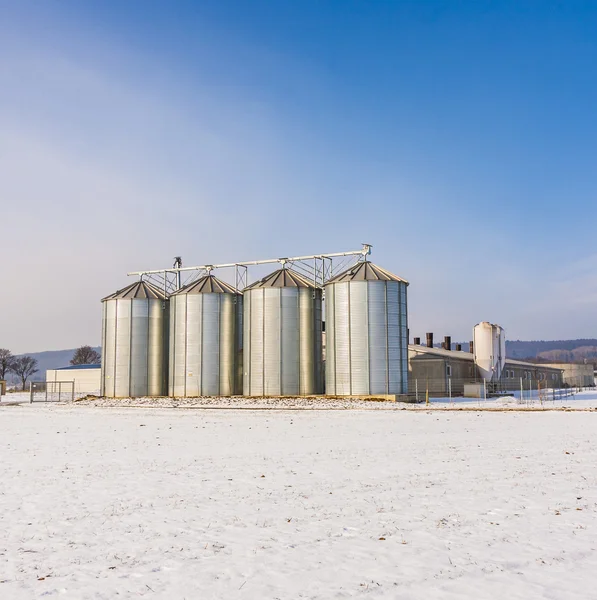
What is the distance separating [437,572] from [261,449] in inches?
529

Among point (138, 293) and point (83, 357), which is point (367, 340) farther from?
point (83, 357)

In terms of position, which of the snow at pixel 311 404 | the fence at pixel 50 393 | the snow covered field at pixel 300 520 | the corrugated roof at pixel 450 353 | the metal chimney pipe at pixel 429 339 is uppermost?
the metal chimney pipe at pixel 429 339

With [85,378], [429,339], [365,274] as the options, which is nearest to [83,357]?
[85,378]

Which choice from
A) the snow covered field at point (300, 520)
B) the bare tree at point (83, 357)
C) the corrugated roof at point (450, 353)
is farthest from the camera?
the bare tree at point (83, 357)

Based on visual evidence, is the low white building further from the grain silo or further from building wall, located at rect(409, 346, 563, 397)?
the grain silo

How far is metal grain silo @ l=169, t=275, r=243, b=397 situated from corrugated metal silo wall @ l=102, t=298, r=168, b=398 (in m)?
3.57

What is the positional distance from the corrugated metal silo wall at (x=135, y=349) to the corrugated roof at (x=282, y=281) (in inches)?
506

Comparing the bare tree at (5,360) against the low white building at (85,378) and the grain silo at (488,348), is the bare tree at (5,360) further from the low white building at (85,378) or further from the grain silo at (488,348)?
the grain silo at (488,348)

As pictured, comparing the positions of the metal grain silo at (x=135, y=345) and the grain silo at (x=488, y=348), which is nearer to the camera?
the metal grain silo at (x=135, y=345)

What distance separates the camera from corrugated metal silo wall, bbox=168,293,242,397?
65125 mm

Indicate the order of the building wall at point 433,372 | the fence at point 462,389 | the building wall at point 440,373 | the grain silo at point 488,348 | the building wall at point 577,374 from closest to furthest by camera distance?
the fence at point 462,389 < the building wall at point 440,373 < the building wall at point 433,372 < the grain silo at point 488,348 < the building wall at point 577,374

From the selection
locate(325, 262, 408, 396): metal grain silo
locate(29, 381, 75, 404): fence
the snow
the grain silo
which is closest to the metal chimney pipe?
the grain silo

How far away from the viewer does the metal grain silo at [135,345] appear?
228 ft

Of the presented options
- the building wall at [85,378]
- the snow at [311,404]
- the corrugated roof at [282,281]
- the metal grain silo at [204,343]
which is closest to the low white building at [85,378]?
the building wall at [85,378]
